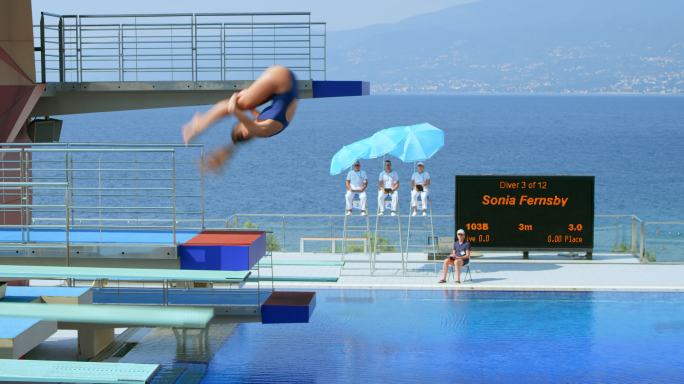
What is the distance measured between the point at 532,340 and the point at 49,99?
375 inches

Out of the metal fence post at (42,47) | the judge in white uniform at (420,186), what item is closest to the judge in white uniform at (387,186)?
the judge in white uniform at (420,186)

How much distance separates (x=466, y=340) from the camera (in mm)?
17391

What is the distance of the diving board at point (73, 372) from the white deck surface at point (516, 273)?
9623 mm

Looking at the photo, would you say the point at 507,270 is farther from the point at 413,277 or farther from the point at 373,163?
the point at 373,163

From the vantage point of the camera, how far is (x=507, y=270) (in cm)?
2314

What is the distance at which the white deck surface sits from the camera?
21375 mm

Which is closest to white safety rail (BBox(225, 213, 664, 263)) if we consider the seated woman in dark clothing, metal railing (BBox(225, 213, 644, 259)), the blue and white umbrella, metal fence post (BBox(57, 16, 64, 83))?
metal railing (BBox(225, 213, 644, 259))

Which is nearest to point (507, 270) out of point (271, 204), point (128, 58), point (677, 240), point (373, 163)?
point (677, 240)

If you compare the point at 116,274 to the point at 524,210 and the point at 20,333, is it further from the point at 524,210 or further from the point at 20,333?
the point at 524,210

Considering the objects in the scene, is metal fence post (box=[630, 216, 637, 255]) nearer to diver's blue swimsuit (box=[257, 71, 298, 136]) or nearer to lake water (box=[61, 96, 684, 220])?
diver's blue swimsuit (box=[257, 71, 298, 136])

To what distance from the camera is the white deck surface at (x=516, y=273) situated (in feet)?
70.1

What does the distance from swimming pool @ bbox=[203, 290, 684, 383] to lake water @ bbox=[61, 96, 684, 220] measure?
76.5 feet

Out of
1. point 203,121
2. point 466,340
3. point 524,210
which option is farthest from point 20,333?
point 524,210

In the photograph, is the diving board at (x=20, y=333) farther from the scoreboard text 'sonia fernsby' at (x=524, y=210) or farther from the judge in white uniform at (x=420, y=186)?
the scoreboard text 'sonia fernsby' at (x=524, y=210)
